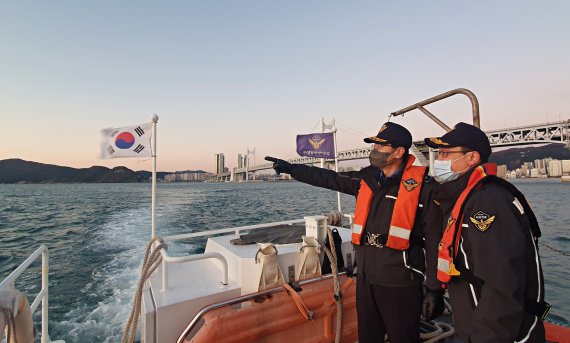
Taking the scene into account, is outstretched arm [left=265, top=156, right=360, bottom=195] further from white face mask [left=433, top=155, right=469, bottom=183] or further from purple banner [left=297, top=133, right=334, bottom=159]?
purple banner [left=297, top=133, right=334, bottom=159]

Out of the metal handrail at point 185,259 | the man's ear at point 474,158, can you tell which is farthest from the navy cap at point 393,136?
the metal handrail at point 185,259

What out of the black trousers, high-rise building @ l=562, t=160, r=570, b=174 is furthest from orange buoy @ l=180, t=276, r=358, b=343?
high-rise building @ l=562, t=160, r=570, b=174

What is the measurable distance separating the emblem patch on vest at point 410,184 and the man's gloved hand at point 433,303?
0.76 meters

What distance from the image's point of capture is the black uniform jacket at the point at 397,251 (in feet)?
6.63

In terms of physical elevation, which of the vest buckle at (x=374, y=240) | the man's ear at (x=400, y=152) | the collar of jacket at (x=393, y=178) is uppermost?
the man's ear at (x=400, y=152)

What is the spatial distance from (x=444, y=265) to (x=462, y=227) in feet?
0.81

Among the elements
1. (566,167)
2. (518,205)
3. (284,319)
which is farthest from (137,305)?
(566,167)

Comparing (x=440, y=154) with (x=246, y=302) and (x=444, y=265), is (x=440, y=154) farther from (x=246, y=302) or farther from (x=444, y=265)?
(x=246, y=302)

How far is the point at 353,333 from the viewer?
2.75 metres

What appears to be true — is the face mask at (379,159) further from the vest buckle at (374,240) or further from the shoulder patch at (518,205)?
the shoulder patch at (518,205)

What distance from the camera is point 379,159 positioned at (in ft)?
7.41

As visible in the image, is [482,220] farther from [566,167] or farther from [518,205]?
[566,167]

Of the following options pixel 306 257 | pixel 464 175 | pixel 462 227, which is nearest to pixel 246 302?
pixel 306 257

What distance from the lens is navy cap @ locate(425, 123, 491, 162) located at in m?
1.66
